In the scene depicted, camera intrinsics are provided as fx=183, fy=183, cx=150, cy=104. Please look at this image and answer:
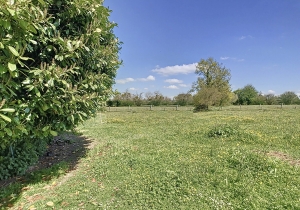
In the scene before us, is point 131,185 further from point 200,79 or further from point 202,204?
point 200,79

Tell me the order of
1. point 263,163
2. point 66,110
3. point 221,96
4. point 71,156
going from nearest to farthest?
1. point 66,110
2. point 263,163
3. point 71,156
4. point 221,96

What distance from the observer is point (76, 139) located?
817 cm

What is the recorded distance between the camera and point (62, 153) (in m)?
6.34

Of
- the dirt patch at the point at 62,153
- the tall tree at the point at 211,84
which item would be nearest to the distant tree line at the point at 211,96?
the tall tree at the point at 211,84

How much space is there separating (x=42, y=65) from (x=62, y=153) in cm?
434

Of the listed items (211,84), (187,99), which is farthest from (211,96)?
(187,99)

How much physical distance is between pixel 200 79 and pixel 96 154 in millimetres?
29708

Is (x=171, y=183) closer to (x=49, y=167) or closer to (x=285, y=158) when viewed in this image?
(x=285, y=158)

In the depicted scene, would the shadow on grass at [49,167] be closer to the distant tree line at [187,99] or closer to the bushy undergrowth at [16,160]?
the bushy undergrowth at [16,160]

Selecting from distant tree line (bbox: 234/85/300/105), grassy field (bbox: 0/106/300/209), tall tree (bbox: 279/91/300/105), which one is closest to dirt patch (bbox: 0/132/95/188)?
grassy field (bbox: 0/106/300/209)

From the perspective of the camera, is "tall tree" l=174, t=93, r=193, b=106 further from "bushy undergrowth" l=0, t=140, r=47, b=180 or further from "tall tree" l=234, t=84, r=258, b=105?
"bushy undergrowth" l=0, t=140, r=47, b=180

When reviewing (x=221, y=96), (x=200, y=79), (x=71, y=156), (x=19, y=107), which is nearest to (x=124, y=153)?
(x=71, y=156)

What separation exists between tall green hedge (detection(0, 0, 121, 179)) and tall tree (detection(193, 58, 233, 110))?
80.8 ft

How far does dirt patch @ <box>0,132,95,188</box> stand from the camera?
16.6 ft
